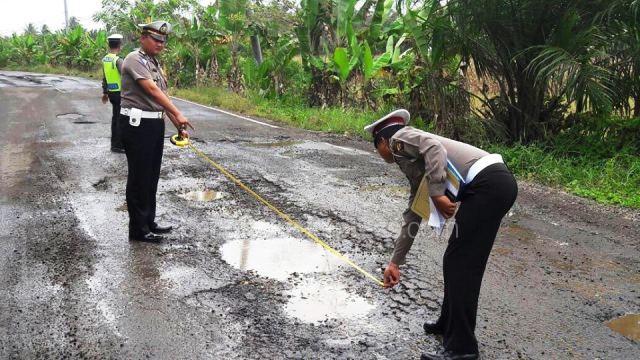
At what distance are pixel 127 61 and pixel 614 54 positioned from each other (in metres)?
6.35

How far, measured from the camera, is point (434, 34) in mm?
9305

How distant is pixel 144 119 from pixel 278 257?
5.38 ft

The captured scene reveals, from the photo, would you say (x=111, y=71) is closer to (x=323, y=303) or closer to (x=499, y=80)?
(x=499, y=80)

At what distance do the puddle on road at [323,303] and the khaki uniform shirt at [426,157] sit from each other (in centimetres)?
81

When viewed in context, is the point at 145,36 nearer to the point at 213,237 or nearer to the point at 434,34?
the point at 213,237

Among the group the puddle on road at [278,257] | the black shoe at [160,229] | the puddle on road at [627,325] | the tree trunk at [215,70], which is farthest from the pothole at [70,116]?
the puddle on road at [627,325]

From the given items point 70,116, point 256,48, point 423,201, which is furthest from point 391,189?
point 256,48

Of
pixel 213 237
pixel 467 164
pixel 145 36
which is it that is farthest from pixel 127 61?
pixel 467 164

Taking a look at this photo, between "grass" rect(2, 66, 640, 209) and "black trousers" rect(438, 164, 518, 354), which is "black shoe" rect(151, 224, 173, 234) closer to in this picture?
"black trousers" rect(438, 164, 518, 354)

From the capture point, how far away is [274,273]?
4598mm

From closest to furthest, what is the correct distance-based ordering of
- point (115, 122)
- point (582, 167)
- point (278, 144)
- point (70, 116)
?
point (582, 167)
point (115, 122)
point (278, 144)
point (70, 116)

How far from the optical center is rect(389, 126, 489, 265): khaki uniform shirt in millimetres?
3092

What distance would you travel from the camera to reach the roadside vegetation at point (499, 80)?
7781mm

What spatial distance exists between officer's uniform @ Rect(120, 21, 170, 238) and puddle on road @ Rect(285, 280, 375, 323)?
1.77 m
